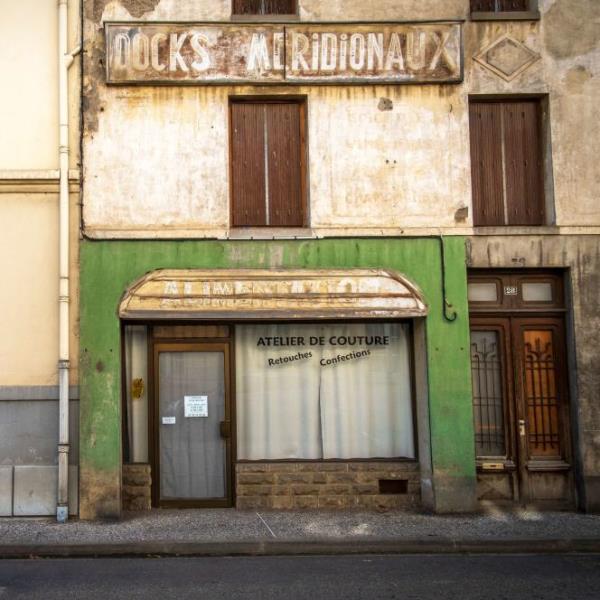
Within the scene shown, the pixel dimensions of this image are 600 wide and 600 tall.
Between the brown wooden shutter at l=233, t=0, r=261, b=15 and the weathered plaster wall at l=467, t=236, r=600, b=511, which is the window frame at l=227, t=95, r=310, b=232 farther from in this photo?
the weathered plaster wall at l=467, t=236, r=600, b=511

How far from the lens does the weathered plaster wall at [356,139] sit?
1134 cm

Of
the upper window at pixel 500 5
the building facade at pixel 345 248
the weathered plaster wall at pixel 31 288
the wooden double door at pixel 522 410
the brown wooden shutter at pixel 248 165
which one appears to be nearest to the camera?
the weathered plaster wall at pixel 31 288

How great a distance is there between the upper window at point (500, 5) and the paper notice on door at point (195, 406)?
6.82 metres

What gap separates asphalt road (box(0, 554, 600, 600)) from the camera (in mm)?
7391

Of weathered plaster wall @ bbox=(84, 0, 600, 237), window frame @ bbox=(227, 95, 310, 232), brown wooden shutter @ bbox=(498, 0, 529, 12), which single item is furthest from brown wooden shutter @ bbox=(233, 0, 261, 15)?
brown wooden shutter @ bbox=(498, 0, 529, 12)

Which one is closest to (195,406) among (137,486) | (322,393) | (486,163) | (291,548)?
(137,486)

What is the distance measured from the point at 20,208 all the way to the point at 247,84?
3538mm

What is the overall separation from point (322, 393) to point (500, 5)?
6147mm

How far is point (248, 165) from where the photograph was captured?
11.6 m

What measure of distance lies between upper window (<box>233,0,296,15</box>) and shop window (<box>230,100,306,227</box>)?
4.30 ft

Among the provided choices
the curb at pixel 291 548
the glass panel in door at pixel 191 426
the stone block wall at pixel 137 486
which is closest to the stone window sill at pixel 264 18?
the glass panel in door at pixel 191 426

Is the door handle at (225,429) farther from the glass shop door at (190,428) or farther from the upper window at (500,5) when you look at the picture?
the upper window at (500,5)

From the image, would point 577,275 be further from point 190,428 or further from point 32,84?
point 32,84

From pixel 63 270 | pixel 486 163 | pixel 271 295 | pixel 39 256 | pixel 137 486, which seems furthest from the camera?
pixel 486 163
